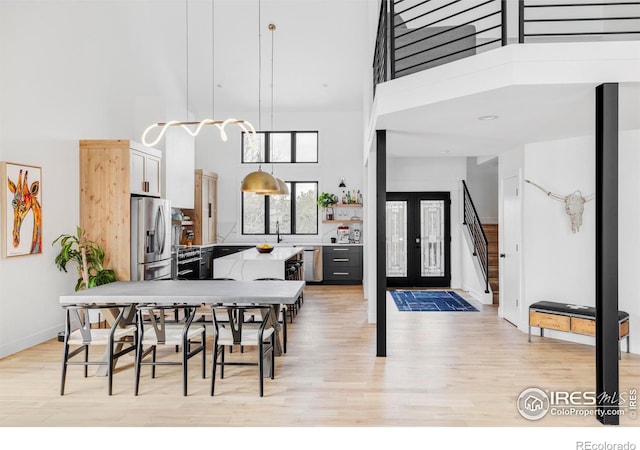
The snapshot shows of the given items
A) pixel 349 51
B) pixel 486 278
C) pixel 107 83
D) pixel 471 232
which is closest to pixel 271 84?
pixel 349 51

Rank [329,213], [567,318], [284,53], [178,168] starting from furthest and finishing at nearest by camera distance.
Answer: [329,213], [284,53], [178,168], [567,318]

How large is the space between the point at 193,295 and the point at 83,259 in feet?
7.88

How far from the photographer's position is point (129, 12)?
7.49 meters

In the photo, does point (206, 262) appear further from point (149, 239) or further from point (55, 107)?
point (55, 107)

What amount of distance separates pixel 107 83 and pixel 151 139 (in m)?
1.21

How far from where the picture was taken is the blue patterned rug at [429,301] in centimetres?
752

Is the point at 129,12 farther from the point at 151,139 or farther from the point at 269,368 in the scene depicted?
the point at 269,368

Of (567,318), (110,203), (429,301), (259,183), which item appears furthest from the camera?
(429,301)

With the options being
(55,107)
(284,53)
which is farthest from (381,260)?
(284,53)

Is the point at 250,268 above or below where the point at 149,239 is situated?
below

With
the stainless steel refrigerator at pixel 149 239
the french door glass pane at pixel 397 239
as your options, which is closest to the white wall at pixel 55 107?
the stainless steel refrigerator at pixel 149 239
